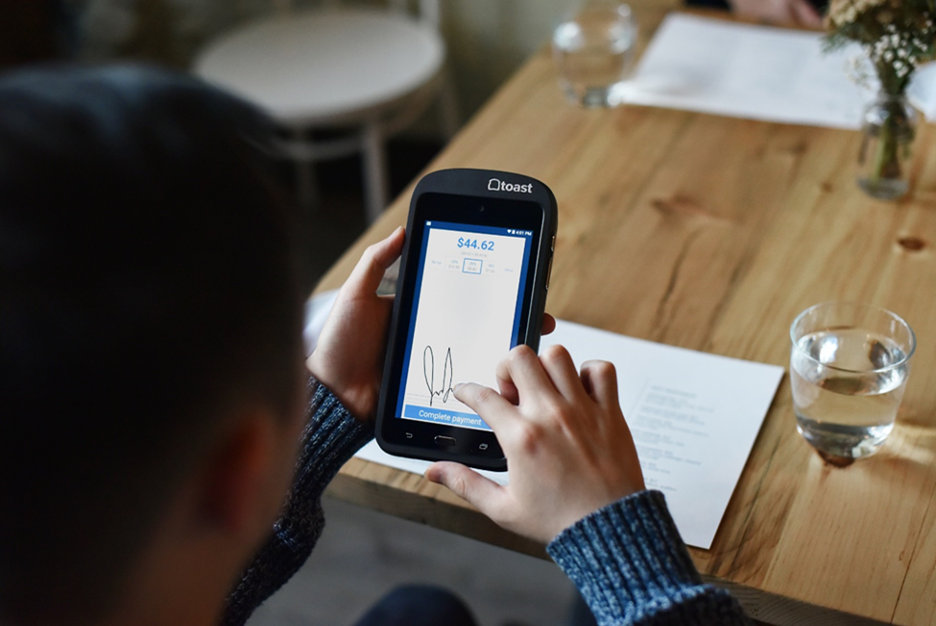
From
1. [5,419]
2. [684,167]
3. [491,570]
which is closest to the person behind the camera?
[5,419]

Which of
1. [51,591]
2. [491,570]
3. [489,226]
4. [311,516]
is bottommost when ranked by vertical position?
[491,570]

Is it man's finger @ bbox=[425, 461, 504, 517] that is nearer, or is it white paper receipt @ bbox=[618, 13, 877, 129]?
man's finger @ bbox=[425, 461, 504, 517]

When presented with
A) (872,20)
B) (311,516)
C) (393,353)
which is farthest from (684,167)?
(311,516)

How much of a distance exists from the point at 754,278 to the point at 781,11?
29.7 inches

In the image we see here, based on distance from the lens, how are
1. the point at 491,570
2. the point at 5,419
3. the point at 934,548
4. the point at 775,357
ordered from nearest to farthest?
the point at 5,419 → the point at 934,548 → the point at 775,357 → the point at 491,570

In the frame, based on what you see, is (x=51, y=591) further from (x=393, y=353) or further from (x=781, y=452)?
(x=781, y=452)

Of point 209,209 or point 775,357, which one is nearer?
point 209,209

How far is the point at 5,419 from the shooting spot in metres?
0.30

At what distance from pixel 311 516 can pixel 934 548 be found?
0.48m

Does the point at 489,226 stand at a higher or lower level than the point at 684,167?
higher

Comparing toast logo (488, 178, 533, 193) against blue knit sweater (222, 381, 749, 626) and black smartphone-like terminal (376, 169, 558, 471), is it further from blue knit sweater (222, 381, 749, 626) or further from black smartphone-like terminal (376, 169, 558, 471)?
blue knit sweater (222, 381, 749, 626)

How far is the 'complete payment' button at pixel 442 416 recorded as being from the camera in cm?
71

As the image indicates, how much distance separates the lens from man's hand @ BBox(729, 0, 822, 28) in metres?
1.43

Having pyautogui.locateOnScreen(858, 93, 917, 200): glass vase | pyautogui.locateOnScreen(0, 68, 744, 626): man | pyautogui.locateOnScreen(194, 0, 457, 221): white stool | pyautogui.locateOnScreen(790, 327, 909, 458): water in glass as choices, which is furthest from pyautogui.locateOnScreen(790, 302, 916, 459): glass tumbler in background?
pyautogui.locateOnScreen(194, 0, 457, 221): white stool
